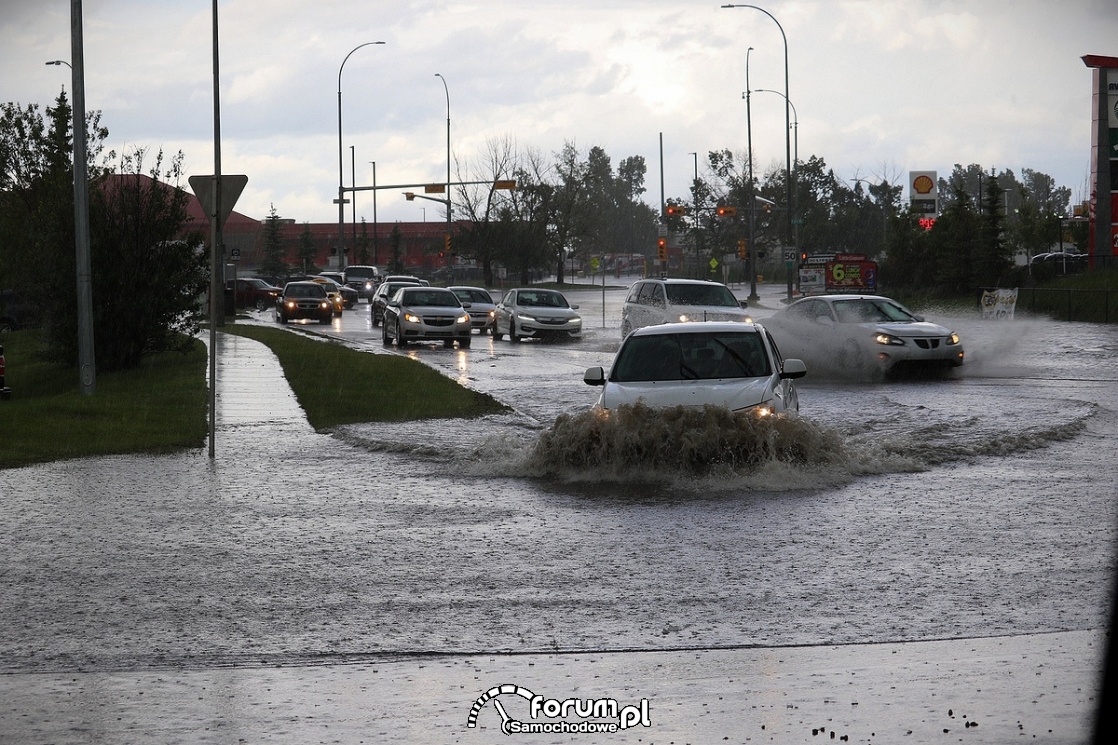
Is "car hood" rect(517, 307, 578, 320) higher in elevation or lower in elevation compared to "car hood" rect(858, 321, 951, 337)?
higher

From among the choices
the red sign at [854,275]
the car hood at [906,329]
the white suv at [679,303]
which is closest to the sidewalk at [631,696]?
the car hood at [906,329]

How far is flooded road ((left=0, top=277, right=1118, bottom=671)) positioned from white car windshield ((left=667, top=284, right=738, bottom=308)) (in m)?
13.9

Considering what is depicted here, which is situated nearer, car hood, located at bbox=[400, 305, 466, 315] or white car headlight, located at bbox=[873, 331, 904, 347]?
white car headlight, located at bbox=[873, 331, 904, 347]

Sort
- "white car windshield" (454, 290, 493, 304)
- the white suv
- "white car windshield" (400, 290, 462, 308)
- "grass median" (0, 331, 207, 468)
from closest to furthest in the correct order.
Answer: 1. "grass median" (0, 331, 207, 468)
2. the white suv
3. "white car windshield" (400, 290, 462, 308)
4. "white car windshield" (454, 290, 493, 304)

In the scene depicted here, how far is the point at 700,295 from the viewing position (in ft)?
103

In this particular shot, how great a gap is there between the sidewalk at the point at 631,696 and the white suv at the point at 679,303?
22.7 m

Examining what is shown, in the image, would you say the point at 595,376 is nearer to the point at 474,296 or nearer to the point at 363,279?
the point at 474,296

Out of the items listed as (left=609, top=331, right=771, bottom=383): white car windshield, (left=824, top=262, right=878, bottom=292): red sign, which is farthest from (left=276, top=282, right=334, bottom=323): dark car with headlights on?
(left=609, top=331, right=771, bottom=383): white car windshield

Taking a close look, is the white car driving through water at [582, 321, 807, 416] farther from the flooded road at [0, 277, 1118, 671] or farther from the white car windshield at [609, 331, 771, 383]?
the flooded road at [0, 277, 1118, 671]

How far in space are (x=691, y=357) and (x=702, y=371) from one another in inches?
10.3

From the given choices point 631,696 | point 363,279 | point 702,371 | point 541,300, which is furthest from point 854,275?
point 631,696

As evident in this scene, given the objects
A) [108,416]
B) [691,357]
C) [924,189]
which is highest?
[924,189]

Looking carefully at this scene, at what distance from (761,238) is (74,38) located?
10366cm

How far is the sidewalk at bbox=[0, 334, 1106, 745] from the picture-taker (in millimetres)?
5449
